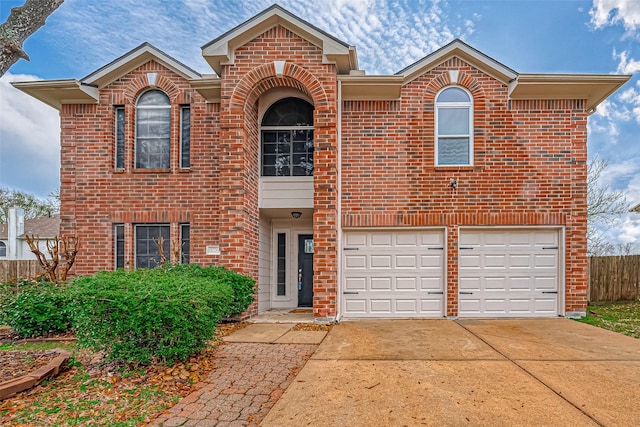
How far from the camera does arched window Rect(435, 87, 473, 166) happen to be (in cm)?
880

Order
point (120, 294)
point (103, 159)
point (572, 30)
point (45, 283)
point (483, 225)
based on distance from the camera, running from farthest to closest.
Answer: point (572, 30) < point (103, 159) < point (483, 225) < point (45, 283) < point (120, 294)

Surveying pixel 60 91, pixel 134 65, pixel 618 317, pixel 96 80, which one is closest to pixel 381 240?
pixel 618 317

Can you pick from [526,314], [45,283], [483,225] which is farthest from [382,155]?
[45,283]

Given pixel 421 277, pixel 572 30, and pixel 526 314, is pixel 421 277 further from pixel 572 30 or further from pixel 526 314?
pixel 572 30

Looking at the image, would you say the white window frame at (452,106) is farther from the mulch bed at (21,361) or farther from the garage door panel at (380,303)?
the mulch bed at (21,361)

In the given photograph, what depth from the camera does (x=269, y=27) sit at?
799 centimetres

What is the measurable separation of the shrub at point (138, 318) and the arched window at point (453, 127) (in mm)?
6430

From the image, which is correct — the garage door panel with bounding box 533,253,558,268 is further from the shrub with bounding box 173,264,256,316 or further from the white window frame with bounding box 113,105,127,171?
the white window frame with bounding box 113,105,127,171

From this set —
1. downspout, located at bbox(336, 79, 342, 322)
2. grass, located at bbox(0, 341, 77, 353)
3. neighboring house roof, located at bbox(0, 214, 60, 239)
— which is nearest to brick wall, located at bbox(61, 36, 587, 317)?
downspout, located at bbox(336, 79, 342, 322)

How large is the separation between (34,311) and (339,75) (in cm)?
741

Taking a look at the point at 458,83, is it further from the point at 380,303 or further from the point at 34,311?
the point at 34,311

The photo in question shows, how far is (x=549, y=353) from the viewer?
17.9 ft

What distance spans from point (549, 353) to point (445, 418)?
304 cm

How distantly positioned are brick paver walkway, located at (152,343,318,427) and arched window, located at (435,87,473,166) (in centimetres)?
547
